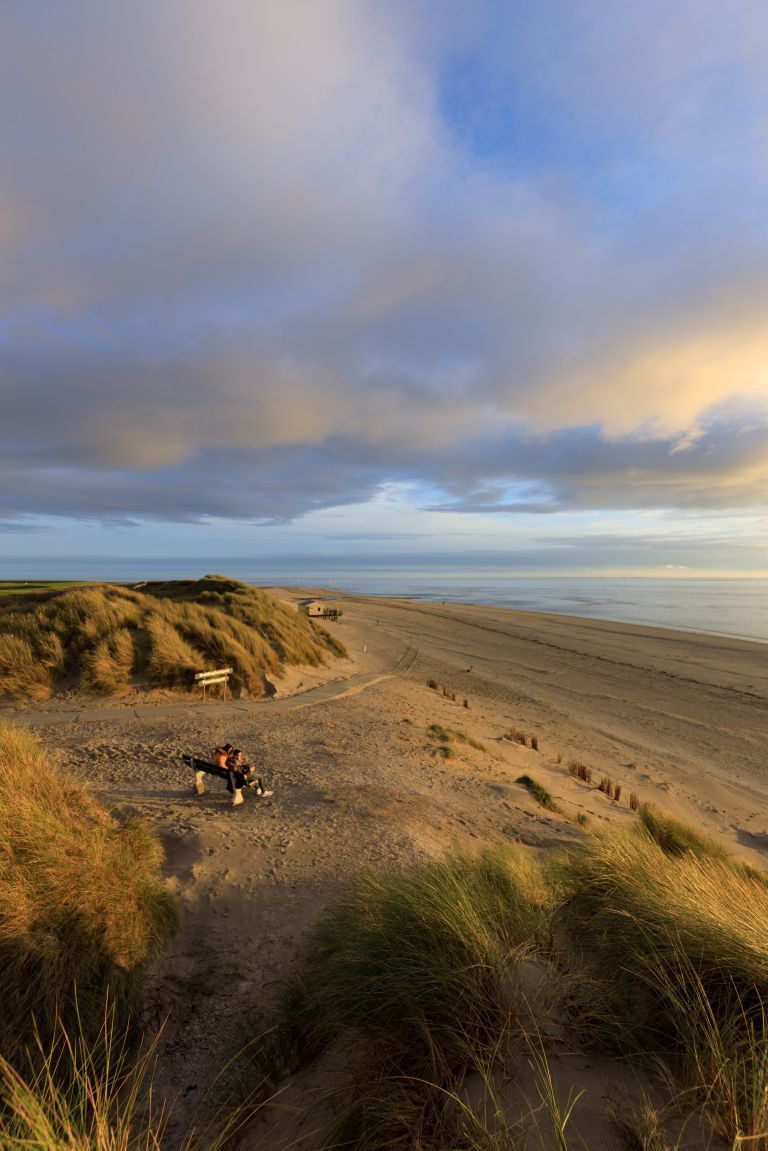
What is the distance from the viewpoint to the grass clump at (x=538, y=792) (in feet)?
27.6

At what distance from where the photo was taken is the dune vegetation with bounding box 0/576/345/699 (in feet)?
40.1

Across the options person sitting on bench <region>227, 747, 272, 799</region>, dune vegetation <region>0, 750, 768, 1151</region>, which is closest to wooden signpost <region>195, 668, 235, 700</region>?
person sitting on bench <region>227, 747, 272, 799</region>

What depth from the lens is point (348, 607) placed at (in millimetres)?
49062

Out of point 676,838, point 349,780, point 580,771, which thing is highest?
point 349,780

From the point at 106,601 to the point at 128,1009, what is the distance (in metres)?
14.2

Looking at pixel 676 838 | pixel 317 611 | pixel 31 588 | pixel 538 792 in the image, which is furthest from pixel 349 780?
pixel 31 588

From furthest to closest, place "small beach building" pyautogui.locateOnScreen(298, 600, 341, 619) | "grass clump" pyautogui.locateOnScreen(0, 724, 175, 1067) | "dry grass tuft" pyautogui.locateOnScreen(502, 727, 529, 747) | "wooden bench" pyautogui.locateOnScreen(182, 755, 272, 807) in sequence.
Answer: "small beach building" pyautogui.locateOnScreen(298, 600, 341, 619) < "dry grass tuft" pyautogui.locateOnScreen(502, 727, 529, 747) < "wooden bench" pyautogui.locateOnScreen(182, 755, 272, 807) < "grass clump" pyautogui.locateOnScreen(0, 724, 175, 1067)

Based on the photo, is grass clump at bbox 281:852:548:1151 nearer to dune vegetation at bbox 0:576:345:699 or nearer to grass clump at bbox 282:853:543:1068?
grass clump at bbox 282:853:543:1068

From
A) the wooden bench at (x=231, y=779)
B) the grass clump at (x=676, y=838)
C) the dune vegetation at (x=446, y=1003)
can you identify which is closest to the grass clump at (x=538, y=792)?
the grass clump at (x=676, y=838)

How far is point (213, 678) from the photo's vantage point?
13.1m

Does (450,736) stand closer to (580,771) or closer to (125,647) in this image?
(580,771)

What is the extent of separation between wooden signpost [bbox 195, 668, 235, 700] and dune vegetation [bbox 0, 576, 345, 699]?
0.34 m

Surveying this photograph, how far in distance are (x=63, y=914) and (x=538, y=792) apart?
7.38 meters

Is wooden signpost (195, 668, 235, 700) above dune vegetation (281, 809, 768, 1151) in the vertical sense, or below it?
below
